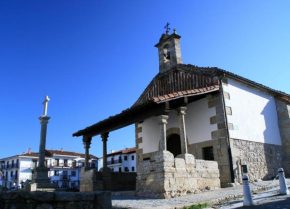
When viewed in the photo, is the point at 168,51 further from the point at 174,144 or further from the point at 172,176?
the point at 172,176

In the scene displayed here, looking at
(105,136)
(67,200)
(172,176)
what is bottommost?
(67,200)

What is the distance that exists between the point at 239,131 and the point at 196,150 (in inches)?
68.4

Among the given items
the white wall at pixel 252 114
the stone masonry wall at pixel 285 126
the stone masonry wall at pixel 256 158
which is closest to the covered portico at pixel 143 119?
the white wall at pixel 252 114

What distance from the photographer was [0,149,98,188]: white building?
44344mm

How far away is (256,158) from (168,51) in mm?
6132

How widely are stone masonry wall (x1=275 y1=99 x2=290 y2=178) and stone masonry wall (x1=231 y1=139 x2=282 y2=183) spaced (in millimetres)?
312

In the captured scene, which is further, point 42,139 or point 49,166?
point 49,166

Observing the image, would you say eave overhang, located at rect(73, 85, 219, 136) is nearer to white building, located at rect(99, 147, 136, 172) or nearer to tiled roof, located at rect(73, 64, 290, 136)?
tiled roof, located at rect(73, 64, 290, 136)

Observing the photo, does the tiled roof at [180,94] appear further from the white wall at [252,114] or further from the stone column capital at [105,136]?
the stone column capital at [105,136]

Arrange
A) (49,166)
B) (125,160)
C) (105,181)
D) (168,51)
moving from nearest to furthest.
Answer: (105,181) < (168,51) < (125,160) < (49,166)

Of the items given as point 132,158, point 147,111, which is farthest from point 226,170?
point 132,158

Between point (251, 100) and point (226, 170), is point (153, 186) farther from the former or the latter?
point (251, 100)

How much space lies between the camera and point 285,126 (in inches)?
459

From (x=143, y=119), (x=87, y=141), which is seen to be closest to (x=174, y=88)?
(x=143, y=119)
